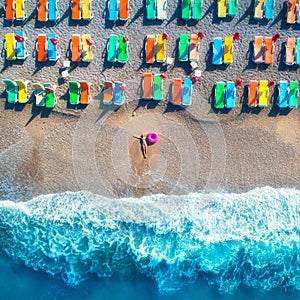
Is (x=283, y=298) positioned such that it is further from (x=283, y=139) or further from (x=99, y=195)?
(x=99, y=195)

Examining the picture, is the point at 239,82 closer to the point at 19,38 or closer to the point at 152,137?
the point at 152,137

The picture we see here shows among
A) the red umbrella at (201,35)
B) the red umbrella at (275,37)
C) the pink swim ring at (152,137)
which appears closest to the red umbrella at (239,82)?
the red umbrella at (275,37)

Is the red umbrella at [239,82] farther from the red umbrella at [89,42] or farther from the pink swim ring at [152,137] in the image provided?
the red umbrella at [89,42]

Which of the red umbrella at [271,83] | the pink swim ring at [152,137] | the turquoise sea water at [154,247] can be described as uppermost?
the red umbrella at [271,83]

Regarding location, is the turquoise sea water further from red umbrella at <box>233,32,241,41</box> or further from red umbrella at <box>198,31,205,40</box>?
red umbrella at <box>198,31,205,40</box>

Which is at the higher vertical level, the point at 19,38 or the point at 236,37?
the point at 236,37

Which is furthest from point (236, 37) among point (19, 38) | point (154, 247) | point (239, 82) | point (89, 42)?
point (154, 247)

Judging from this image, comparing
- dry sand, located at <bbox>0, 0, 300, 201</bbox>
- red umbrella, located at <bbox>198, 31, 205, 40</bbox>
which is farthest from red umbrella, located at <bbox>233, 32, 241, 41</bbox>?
red umbrella, located at <bbox>198, 31, 205, 40</bbox>
